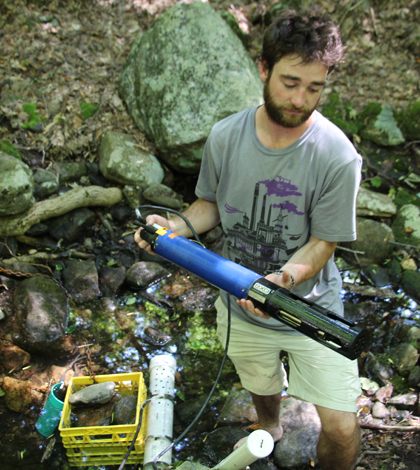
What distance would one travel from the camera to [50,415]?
2834 mm

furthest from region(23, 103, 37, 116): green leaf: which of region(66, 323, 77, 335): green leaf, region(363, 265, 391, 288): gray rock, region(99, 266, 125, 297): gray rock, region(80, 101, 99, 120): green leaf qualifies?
region(363, 265, 391, 288): gray rock

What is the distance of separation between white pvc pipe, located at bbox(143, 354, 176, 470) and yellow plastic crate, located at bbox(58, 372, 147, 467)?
73 mm

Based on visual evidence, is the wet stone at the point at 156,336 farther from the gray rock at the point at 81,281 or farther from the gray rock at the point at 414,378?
the gray rock at the point at 414,378

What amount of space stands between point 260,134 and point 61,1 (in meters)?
5.74

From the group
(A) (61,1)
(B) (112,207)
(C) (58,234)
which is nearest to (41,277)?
(C) (58,234)

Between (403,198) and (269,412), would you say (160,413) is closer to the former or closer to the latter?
(269,412)

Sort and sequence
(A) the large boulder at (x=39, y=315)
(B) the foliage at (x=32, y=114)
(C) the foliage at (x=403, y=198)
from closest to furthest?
(A) the large boulder at (x=39, y=315) < (C) the foliage at (x=403, y=198) < (B) the foliage at (x=32, y=114)

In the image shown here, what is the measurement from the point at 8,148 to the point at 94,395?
11.2 ft

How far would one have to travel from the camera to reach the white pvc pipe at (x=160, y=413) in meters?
2.53

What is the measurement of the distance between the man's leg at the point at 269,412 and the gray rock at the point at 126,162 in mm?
3279

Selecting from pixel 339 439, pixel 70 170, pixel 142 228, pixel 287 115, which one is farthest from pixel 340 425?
pixel 70 170

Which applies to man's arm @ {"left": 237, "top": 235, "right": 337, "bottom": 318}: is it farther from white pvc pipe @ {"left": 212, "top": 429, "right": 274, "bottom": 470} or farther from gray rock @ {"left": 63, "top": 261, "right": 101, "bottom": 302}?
gray rock @ {"left": 63, "top": 261, "right": 101, "bottom": 302}

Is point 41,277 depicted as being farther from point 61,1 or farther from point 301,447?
point 61,1

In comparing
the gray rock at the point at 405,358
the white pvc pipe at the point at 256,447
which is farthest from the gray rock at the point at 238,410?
the gray rock at the point at 405,358
